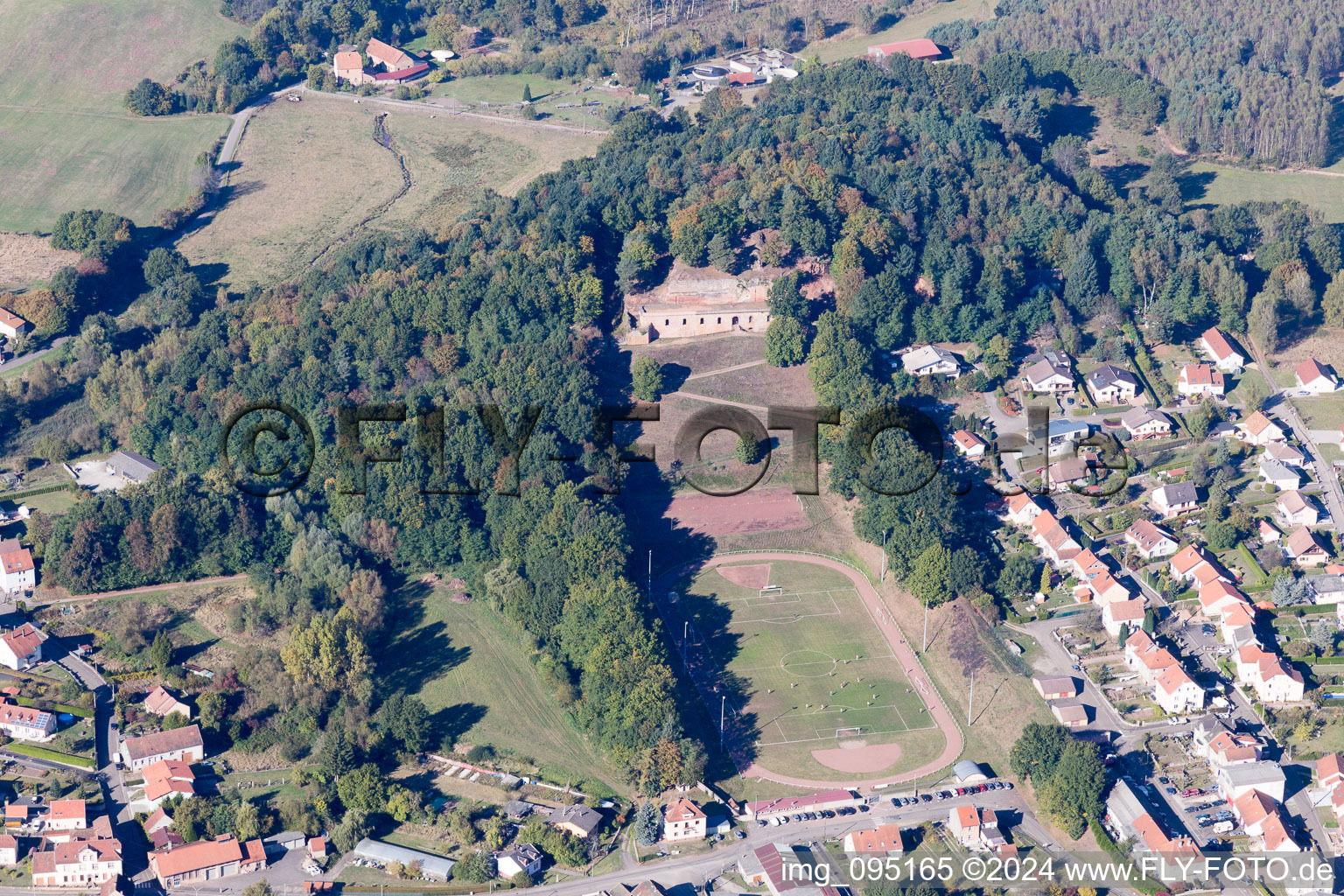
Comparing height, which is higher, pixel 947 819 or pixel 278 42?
pixel 278 42

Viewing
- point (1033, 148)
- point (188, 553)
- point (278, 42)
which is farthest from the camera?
point (278, 42)

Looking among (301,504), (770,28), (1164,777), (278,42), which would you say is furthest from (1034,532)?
(278,42)

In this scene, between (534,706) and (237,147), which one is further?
(237,147)

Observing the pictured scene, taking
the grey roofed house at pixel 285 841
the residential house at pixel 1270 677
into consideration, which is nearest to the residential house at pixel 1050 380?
the residential house at pixel 1270 677

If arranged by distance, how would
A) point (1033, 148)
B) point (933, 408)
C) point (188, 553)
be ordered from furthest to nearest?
point (1033, 148) → point (933, 408) → point (188, 553)

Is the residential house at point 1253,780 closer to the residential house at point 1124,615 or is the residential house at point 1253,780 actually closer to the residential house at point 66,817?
the residential house at point 1124,615

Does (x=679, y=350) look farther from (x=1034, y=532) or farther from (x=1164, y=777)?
(x=1164, y=777)

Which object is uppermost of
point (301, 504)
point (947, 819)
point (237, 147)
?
point (237, 147)
